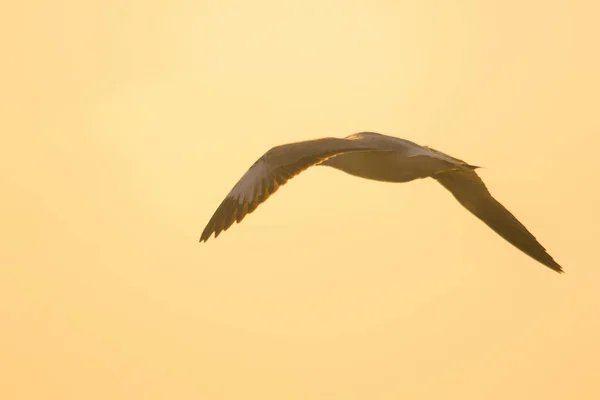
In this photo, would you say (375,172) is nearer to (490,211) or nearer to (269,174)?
(269,174)

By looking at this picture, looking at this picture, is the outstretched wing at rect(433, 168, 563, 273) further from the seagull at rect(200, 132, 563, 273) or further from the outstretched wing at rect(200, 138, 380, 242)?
the outstretched wing at rect(200, 138, 380, 242)

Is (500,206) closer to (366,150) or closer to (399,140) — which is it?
(399,140)

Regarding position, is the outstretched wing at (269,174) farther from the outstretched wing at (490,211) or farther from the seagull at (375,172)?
the outstretched wing at (490,211)

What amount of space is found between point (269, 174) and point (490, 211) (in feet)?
7.27

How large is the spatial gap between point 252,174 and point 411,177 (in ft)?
3.71

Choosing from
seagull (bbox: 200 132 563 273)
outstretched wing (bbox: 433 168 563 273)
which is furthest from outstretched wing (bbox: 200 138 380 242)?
outstretched wing (bbox: 433 168 563 273)

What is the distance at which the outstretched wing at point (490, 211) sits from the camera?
6578 mm

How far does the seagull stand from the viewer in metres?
5.01

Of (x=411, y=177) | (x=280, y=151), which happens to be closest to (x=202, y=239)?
(x=280, y=151)

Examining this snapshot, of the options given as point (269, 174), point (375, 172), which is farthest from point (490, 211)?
point (269, 174)

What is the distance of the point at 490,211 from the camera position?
22.2 ft

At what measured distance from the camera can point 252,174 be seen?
16.9ft

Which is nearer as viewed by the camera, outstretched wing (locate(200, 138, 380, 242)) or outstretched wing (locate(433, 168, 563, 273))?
outstretched wing (locate(200, 138, 380, 242))

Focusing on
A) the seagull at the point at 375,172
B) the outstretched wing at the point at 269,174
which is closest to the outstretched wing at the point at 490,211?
the seagull at the point at 375,172
